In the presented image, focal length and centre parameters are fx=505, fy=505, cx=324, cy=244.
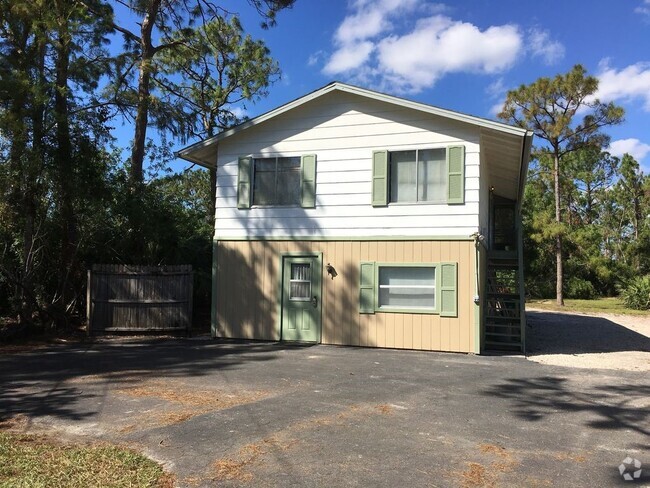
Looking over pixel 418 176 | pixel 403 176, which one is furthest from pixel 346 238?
pixel 418 176

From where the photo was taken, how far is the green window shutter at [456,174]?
10672 millimetres

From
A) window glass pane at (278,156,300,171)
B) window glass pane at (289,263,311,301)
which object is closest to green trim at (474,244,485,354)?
window glass pane at (289,263,311,301)

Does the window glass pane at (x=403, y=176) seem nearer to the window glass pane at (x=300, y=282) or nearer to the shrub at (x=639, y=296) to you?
the window glass pane at (x=300, y=282)

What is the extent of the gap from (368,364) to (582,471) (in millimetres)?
5076

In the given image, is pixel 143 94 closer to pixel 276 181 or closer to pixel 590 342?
pixel 276 181

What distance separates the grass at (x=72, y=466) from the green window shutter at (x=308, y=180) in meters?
7.94

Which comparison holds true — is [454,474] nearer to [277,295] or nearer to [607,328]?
[277,295]

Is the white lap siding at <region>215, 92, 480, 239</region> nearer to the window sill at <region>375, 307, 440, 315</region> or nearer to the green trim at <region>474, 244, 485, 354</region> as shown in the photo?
the green trim at <region>474, 244, 485, 354</region>

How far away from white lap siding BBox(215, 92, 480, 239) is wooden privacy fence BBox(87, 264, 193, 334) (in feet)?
5.69

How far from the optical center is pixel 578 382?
7.76 m

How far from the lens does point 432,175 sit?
435 inches

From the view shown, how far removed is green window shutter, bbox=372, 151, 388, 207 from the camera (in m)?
11.2

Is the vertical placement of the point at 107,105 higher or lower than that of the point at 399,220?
higher

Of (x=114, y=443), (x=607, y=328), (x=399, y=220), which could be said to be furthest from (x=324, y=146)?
(x=607, y=328)
